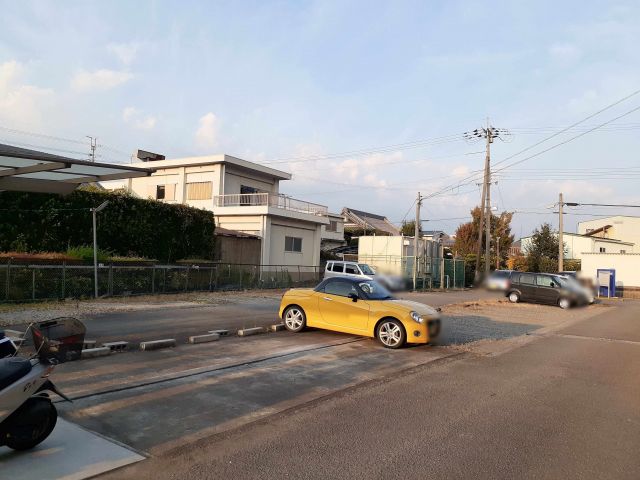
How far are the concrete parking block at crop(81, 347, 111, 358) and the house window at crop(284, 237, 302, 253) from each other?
24167 mm

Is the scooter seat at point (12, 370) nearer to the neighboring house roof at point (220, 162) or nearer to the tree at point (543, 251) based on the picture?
the neighboring house roof at point (220, 162)

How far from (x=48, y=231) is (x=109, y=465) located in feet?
58.1

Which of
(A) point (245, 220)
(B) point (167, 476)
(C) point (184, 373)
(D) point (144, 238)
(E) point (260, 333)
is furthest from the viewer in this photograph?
(A) point (245, 220)

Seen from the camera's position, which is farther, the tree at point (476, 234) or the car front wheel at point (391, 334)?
the tree at point (476, 234)

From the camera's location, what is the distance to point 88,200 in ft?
67.9

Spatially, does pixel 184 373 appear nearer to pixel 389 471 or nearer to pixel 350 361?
pixel 350 361

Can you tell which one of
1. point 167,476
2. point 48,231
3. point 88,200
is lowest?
point 167,476

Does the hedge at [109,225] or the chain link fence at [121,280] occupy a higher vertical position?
the hedge at [109,225]

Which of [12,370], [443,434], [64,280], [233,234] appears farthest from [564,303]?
[12,370]

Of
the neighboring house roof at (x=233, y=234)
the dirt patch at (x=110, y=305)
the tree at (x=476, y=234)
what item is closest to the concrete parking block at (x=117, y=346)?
the dirt patch at (x=110, y=305)

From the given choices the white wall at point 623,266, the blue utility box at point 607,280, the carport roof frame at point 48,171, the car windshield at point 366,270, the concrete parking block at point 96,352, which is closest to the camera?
the carport roof frame at point 48,171

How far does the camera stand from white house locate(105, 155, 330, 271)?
3127 centimetres

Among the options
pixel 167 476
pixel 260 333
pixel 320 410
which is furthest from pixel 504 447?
pixel 260 333

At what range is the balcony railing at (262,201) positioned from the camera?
3234 cm
